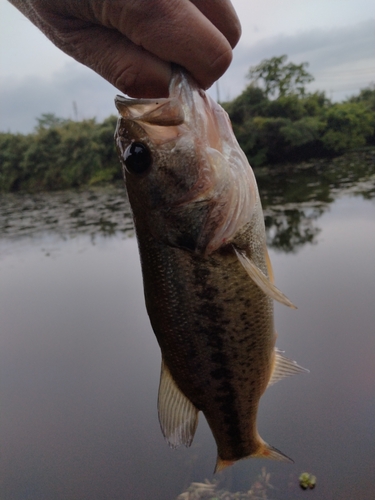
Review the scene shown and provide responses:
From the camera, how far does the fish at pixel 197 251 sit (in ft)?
5.40

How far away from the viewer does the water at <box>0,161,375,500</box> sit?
11.5 feet

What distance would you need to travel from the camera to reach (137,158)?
171cm

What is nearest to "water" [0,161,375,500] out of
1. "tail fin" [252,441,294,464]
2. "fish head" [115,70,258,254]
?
"tail fin" [252,441,294,464]

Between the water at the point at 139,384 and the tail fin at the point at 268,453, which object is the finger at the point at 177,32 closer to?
the tail fin at the point at 268,453

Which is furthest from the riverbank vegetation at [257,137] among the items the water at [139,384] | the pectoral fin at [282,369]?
the pectoral fin at [282,369]

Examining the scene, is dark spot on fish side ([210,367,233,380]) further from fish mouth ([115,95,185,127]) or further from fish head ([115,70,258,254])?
fish mouth ([115,95,185,127])

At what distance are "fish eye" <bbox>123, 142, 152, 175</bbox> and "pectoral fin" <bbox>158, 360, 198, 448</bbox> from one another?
949mm

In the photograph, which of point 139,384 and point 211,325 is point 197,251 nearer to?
point 211,325

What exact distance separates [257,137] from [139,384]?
21763 mm

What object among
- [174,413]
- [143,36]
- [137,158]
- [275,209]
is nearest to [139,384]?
[174,413]

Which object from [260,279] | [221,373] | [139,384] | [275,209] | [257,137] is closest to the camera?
[260,279]

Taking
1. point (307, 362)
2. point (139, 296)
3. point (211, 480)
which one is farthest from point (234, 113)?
point (211, 480)

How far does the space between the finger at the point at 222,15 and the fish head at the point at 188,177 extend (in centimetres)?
26

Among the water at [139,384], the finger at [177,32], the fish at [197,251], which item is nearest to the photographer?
the finger at [177,32]
